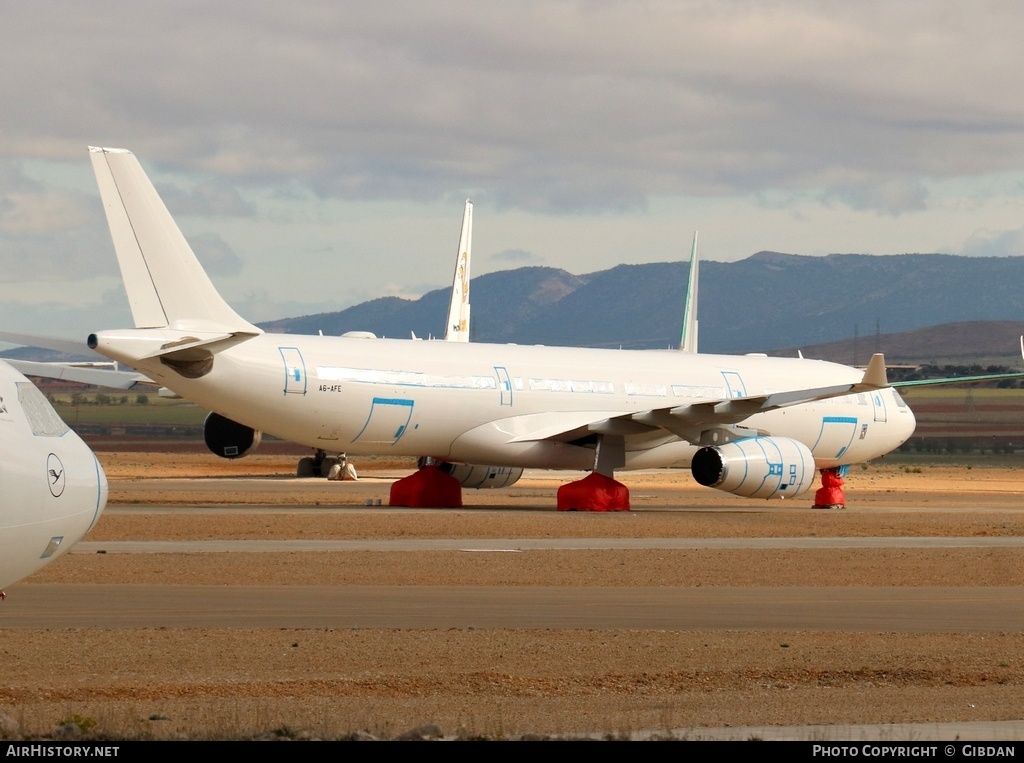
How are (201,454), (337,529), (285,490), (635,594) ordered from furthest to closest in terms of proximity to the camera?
1. (201,454)
2. (285,490)
3. (337,529)
4. (635,594)

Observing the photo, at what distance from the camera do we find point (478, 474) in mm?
38969

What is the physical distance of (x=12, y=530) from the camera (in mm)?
12555

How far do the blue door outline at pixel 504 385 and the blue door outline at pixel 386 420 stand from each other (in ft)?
7.97

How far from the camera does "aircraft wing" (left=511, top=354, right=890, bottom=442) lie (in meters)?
34.6

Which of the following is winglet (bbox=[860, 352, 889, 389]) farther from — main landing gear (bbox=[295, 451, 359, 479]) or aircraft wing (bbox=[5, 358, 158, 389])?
main landing gear (bbox=[295, 451, 359, 479])

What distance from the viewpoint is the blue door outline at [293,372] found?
1257 inches

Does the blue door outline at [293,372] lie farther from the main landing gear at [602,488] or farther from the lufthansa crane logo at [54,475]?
the lufthansa crane logo at [54,475]

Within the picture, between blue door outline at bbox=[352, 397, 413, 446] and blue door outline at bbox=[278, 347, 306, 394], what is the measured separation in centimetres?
158


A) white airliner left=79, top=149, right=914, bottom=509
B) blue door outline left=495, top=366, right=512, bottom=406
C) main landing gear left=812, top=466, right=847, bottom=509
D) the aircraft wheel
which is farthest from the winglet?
the aircraft wheel

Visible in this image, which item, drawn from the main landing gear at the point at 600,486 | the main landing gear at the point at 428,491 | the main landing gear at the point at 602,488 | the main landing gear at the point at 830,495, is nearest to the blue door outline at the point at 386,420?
the main landing gear at the point at 428,491

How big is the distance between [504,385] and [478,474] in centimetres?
414

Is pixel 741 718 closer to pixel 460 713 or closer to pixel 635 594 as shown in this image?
pixel 460 713
